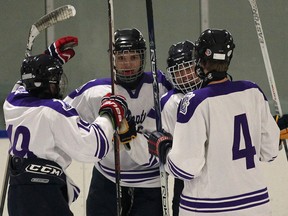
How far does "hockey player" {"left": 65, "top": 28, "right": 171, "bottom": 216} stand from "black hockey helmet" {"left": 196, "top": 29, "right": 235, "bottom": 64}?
460mm

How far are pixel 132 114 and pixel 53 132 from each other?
47 centimetres

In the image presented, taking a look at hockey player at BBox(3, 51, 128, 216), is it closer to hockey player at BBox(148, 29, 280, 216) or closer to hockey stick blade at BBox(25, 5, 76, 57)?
hockey player at BBox(148, 29, 280, 216)

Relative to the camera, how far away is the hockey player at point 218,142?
179 centimetres

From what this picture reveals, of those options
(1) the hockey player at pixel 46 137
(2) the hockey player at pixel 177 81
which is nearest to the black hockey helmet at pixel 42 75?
(1) the hockey player at pixel 46 137

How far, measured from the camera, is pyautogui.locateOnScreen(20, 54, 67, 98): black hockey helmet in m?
2.02

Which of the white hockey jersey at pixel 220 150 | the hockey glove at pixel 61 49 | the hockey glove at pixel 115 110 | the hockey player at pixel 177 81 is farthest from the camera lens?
the hockey glove at pixel 61 49

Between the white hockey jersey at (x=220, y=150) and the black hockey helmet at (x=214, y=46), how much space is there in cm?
10

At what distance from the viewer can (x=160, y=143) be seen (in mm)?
2006

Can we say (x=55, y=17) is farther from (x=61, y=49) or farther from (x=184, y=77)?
(x=184, y=77)

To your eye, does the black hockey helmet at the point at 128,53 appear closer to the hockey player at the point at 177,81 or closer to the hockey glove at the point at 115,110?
the hockey player at the point at 177,81

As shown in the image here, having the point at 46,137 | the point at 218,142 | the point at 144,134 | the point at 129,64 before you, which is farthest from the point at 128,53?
the point at 218,142

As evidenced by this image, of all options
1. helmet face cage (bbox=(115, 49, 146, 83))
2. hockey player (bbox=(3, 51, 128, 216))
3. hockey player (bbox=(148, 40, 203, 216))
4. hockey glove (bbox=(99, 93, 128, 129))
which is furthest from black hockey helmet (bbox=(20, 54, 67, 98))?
hockey player (bbox=(148, 40, 203, 216))

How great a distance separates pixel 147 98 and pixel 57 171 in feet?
1.73

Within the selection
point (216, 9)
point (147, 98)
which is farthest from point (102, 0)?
point (147, 98)
